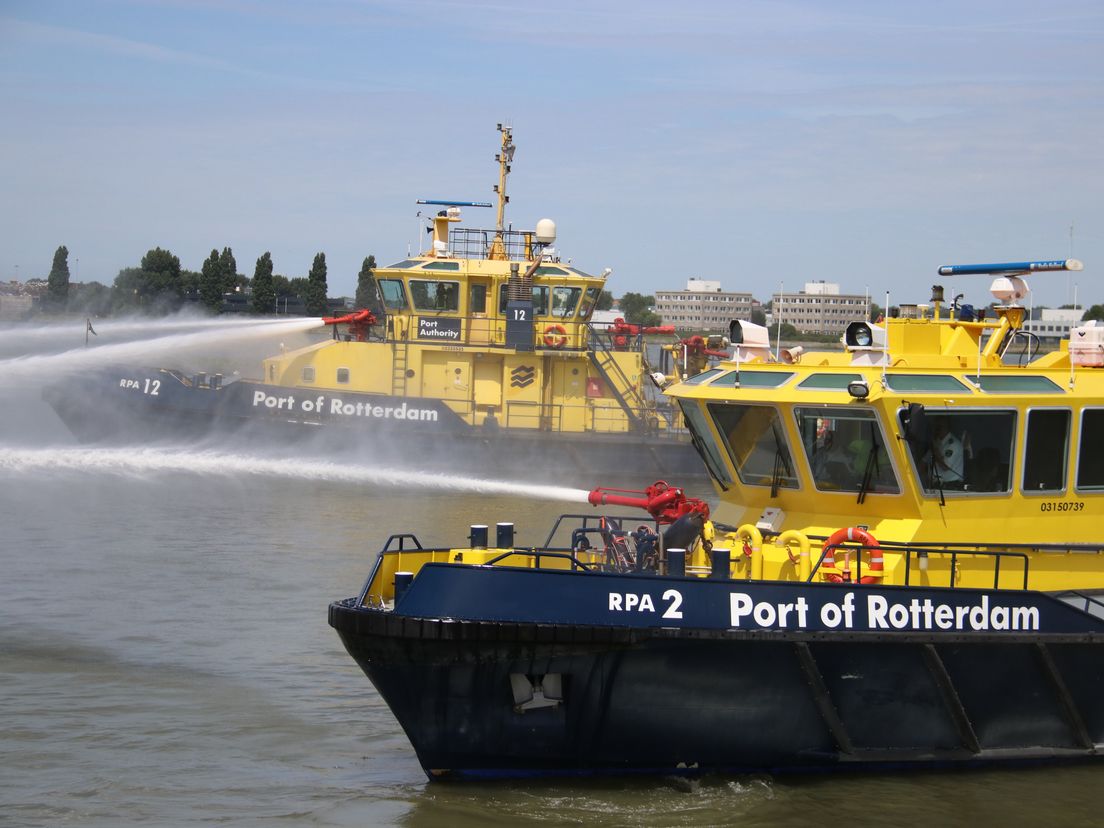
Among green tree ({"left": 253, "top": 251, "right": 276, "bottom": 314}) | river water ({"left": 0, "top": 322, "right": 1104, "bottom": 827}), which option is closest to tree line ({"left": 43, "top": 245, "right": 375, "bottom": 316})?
green tree ({"left": 253, "top": 251, "right": 276, "bottom": 314})

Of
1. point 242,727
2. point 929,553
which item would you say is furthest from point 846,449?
point 242,727

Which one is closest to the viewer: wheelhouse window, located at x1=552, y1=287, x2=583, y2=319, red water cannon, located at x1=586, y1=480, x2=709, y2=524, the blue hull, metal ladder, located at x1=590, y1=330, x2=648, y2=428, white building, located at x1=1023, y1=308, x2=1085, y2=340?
the blue hull

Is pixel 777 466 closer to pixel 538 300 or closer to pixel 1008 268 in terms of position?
pixel 1008 268

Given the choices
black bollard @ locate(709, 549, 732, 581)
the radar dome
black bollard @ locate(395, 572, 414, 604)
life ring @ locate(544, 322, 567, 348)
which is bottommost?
black bollard @ locate(395, 572, 414, 604)

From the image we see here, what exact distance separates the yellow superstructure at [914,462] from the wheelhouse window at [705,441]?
0.05m

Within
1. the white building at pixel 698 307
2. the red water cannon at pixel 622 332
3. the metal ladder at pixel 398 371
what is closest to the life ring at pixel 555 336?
the red water cannon at pixel 622 332

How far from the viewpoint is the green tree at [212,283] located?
66188 mm

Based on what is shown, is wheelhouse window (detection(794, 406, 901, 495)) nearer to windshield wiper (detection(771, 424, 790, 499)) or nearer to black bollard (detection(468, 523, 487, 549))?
windshield wiper (detection(771, 424, 790, 499))

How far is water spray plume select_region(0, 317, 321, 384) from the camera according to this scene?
2491 cm

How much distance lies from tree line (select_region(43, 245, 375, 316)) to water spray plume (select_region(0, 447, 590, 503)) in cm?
3806

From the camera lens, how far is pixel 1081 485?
31.0 feet

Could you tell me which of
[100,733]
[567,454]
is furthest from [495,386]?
[100,733]

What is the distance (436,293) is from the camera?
24.1m

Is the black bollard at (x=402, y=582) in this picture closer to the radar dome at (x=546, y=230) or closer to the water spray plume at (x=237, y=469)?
the water spray plume at (x=237, y=469)
